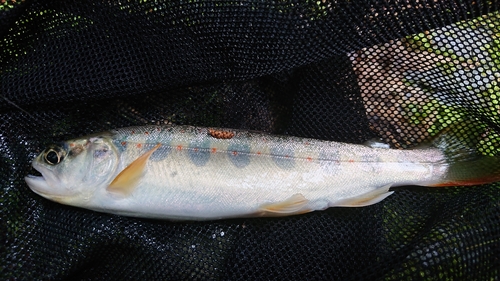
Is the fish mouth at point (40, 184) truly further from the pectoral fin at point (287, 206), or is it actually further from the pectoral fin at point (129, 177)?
the pectoral fin at point (287, 206)

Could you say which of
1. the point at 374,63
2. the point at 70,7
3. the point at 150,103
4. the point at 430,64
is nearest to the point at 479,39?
the point at 430,64

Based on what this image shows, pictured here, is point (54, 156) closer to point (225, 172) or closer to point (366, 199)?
point (225, 172)

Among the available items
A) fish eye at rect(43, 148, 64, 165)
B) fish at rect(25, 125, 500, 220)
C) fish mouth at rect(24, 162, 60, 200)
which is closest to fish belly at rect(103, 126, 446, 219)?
fish at rect(25, 125, 500, 220)

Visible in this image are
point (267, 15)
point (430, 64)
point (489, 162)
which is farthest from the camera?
point (430, 64)

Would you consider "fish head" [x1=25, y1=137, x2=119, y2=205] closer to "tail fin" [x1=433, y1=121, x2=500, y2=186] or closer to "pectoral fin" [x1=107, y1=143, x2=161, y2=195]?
"pectoral fin" [x1=107, y1=143, x2=161, y2=195]

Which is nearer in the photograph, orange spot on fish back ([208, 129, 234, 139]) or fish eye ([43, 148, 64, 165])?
fish eye ([43, 148, 64, 165])

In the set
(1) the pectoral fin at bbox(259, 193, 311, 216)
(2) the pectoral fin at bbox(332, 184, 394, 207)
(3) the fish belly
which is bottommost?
(2) the pectoral fin at bbox(332, 184, 394, 207)

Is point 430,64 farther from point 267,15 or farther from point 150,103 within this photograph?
point 150,103
